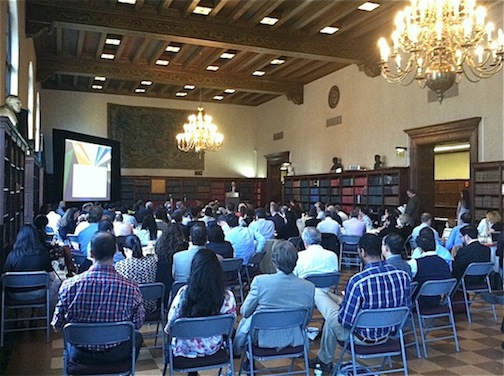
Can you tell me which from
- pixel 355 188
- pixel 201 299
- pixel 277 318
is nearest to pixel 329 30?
pixel 355 188

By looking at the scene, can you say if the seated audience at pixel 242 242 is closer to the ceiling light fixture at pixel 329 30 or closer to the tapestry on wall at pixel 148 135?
the ceiling light fixture at pixel 329 30

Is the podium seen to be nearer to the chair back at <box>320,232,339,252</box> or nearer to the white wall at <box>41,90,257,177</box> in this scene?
the white wall at <box>41,90,257,177</box>

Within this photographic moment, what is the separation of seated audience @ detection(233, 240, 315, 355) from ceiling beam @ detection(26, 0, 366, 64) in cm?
822

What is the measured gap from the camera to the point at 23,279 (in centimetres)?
444

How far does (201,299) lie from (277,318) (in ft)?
1.71

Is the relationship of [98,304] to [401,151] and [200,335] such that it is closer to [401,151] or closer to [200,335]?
[200,335]

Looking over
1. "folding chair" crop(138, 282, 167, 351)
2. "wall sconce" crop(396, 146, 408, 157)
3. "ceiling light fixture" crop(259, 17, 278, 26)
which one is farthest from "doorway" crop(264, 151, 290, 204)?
"folding chair" crop(138, 282, 167, 351)

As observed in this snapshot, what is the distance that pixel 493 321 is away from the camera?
5.35 m

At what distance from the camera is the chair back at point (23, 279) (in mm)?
4391

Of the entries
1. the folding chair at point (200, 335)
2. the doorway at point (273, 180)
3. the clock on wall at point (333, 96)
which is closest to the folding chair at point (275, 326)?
the folding chair at point (200, 335)

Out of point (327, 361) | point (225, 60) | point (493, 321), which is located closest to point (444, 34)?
point (493, 321)

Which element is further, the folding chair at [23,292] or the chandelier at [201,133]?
the chandelier at [201,133]

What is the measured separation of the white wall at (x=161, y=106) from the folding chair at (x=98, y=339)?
14.9 m

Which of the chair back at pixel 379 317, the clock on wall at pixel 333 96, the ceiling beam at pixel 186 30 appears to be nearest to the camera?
the chair back at pixel 379 317
